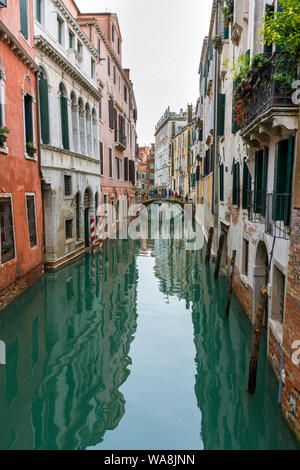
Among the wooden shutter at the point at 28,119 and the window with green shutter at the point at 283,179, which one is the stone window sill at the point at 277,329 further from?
the wooden shutter at the point at 28,119

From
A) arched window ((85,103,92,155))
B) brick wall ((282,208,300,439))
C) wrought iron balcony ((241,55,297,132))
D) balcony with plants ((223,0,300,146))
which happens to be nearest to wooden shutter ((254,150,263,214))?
wrought iron balcony ((241,55,297,132))

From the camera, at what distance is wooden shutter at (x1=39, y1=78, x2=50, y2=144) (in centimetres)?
1138

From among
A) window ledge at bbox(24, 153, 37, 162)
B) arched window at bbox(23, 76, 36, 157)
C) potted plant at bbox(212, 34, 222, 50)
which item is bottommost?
window ledge at bbox(24, 153, 37, 162)

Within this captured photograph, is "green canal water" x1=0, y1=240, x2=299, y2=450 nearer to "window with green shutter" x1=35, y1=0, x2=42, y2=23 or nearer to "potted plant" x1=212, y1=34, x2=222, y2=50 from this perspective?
"window with green shutter" x1=35, y1=0, x2=42, y2=23

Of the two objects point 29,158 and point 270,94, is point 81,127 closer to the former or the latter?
point 29,158

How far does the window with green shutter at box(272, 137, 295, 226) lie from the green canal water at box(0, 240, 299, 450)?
8.15 feet

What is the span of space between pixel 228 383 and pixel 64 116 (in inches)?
430

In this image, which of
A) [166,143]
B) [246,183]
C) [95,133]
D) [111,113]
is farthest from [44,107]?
[166,143]

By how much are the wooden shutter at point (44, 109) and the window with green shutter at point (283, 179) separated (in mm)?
8388

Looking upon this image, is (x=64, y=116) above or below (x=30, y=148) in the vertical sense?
above

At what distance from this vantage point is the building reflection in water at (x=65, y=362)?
14.8ft

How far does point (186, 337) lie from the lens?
7.43m

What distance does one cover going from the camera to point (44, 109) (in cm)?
1148
